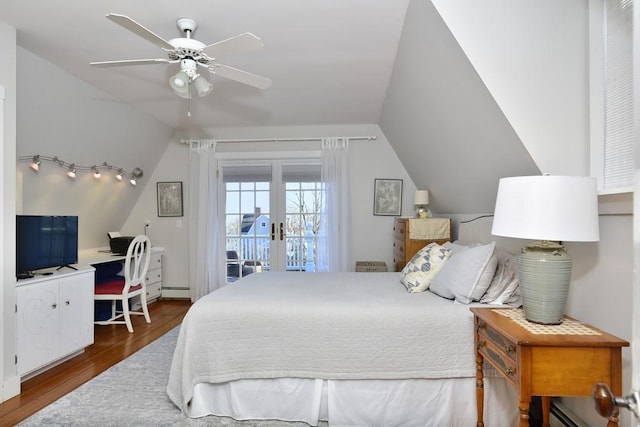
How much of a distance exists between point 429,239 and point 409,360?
1.88 meters

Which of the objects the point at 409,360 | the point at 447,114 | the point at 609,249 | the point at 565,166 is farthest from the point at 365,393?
the point at 447,114

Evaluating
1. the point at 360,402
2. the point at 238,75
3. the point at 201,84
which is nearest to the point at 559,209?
the point at 360,402

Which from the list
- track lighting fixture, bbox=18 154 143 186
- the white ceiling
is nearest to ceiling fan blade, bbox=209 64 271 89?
the white ceiling

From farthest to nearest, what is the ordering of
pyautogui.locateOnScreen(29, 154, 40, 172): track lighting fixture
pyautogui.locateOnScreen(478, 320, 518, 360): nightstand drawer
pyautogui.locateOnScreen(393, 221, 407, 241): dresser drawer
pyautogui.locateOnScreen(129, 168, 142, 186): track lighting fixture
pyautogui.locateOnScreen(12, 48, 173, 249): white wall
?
pyautogui.locateOnScreen(129, 168, 142, 186): track lighting fixture → pyautogui.locateOnScreen(393, 221, 407, 241): dresser drawer → pyautogui.locateOnScreen(29, 154, 40, 172): track lighting fixture → pyautogui.locateOnScreen(12, 48, 173, 249): white wall → pyautogui.locateOnScreen(478, 320, 518, 360): nightstand drawer

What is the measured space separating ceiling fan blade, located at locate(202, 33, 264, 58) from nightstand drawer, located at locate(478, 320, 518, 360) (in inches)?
73.9

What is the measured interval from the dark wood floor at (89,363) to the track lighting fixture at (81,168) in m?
1.66

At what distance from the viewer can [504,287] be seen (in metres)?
1.90

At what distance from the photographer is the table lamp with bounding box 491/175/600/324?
1334 millimetres

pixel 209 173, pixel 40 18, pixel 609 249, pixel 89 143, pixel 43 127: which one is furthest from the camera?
pixel 209 173

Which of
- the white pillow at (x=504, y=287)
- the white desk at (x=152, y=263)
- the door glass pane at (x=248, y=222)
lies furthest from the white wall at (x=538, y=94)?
the white desk at (x=152, y=263)

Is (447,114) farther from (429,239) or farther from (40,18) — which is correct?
(40,18)

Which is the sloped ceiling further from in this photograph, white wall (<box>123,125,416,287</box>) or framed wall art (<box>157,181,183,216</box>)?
framed wall art (<box>157,181,183,216</box>)

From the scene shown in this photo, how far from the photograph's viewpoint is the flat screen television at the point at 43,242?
2.49 meters

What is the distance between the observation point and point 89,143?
3451mm
